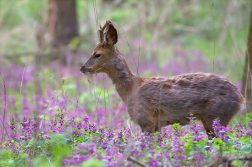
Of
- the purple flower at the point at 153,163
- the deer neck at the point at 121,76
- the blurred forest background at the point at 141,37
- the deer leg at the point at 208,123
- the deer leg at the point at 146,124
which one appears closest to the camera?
the purple flower at the point at 153,163

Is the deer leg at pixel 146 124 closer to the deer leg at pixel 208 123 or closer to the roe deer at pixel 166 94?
the roe deer at pixel 166 94

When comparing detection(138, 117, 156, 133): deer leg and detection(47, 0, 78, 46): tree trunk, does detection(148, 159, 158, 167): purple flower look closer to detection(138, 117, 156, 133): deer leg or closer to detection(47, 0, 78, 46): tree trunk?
detection(138, 117, 156, 133): deer leg

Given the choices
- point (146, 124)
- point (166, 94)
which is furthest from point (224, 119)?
point (146, 124)

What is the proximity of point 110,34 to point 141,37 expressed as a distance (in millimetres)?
8687

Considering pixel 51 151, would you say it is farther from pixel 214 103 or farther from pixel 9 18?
pixel 9 18

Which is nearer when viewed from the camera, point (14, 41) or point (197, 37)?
point (14, 41)

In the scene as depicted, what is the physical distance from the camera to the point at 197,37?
59.0 ft

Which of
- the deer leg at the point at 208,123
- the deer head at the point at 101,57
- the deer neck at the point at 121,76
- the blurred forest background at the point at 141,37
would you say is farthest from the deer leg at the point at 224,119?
the blurred forest background at the point at 141,37

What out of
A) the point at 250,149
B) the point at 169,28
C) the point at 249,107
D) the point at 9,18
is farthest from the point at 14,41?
the point at 250,149

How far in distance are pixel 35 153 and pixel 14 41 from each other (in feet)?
35.0

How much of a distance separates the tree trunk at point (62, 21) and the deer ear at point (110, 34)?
7917 millimetres

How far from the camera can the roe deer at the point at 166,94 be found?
6.00m

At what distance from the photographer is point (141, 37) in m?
15.1

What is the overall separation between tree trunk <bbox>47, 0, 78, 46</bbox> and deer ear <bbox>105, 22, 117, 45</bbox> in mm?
7917
